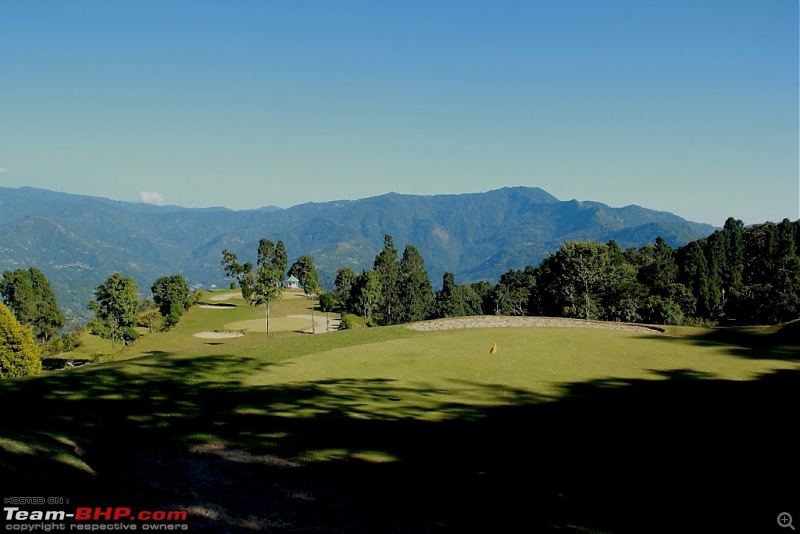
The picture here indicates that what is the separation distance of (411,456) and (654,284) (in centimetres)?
8864

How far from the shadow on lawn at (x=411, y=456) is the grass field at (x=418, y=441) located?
6 centimetres

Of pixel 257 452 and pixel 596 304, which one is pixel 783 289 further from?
pixel 257 452

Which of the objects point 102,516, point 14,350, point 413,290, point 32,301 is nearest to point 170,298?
point 32,301

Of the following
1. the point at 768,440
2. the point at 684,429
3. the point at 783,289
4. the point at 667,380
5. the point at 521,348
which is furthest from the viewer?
the point at 783,289

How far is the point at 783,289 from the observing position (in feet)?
261

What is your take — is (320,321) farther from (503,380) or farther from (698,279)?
(503,380)

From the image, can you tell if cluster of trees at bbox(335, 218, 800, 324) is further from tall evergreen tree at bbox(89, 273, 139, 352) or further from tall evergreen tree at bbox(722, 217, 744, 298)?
tall evergreen tree at bbox(89, 273, 139, 352)

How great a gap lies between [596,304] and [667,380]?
207 ft

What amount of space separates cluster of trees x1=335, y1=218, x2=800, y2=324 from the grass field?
54556 mm

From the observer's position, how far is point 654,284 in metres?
90.1

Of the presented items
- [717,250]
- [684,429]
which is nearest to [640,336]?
[684,429]

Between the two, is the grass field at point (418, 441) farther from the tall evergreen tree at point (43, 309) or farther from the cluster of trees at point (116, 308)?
the tall evergreen tree at point (43, 309)

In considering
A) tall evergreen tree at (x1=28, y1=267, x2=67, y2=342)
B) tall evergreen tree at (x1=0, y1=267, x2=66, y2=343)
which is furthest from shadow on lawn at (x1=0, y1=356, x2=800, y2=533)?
tall evergreen tree at (x1=28, y1=267, x2=67, y2=342)

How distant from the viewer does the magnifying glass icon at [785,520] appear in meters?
10.1
